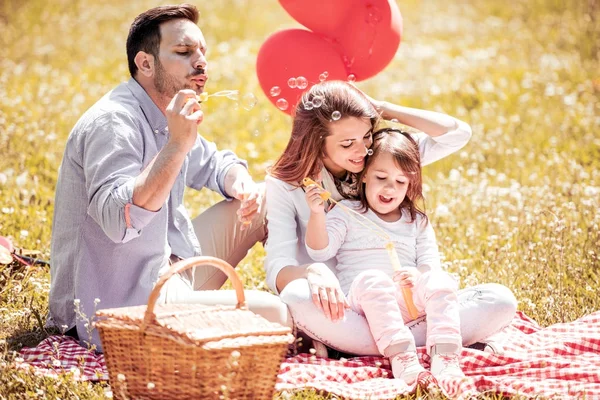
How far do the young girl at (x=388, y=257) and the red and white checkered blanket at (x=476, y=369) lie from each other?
0.12 meters

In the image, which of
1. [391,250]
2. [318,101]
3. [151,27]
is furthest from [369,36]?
[391,250]

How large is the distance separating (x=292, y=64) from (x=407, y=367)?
68.9 inches

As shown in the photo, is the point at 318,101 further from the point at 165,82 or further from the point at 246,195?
the point at 165,82

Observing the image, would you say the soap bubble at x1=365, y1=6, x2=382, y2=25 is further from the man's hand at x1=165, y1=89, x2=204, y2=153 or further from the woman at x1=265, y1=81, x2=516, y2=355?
the man's hand at x1=165, y1=89, x2=204, y2=153

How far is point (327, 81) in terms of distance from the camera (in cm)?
423

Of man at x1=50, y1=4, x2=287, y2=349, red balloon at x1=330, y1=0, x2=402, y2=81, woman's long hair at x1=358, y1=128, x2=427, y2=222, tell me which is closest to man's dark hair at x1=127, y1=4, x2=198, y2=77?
man at x1=50, y1=4, x2=287, y2=349

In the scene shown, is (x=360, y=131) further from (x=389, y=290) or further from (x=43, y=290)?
(x=43, y=290)

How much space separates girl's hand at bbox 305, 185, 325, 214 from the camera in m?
3.87

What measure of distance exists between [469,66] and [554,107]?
187 cm

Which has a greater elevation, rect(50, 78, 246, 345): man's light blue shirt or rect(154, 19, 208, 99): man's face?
rect(154, 19, 208, 99): man's face

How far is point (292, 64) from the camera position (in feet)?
14.7

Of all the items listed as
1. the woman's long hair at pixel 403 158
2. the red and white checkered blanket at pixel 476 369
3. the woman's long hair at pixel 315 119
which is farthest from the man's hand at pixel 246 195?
the red and white checkered blanket at pixel 476 369

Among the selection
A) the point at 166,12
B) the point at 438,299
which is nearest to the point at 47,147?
the point at 166,12

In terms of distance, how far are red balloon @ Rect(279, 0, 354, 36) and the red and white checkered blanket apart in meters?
1.85
